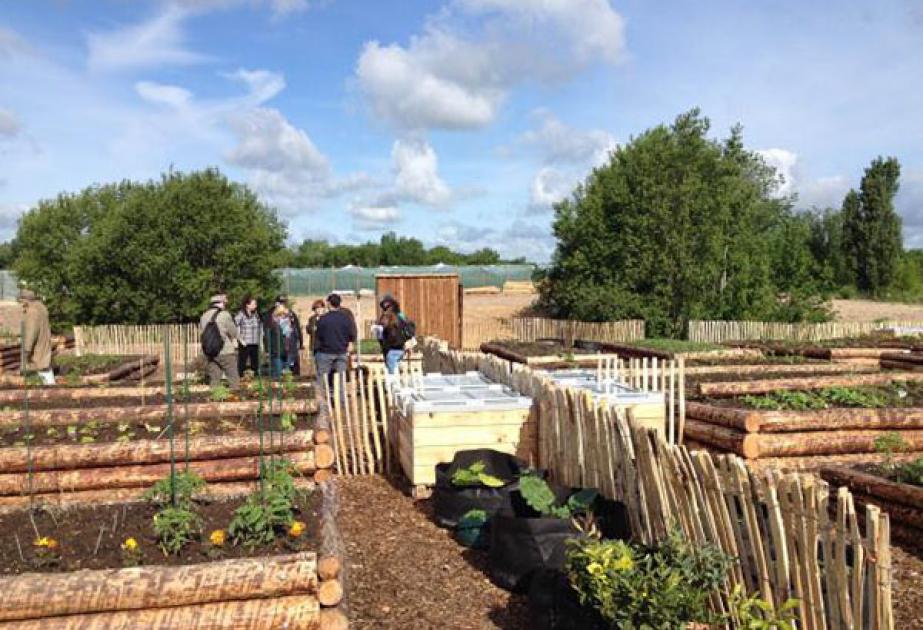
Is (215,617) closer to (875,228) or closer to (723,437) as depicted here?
(723,437)

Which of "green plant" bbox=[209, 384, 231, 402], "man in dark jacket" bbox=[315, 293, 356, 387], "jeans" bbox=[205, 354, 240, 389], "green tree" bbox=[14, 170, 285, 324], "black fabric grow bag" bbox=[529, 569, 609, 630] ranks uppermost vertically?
"green tree" bbox=[14, 170, 285, 324]

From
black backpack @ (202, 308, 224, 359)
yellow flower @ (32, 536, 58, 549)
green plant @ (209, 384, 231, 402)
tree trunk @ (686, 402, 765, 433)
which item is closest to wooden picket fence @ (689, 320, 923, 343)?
tree trunk @ (686, 402, 765, 433)

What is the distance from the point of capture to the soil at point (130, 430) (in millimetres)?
7180

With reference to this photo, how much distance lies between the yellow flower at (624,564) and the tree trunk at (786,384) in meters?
6.11

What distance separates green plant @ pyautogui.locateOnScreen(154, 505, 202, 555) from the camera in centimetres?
446

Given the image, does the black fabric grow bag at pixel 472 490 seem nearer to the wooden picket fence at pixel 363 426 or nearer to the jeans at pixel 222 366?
the wooden picket fence at pixel 363 426

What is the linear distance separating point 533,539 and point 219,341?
685 cm

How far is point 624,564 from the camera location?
405cm

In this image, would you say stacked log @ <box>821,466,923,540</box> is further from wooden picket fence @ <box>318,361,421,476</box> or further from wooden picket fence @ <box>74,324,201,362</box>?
wooden picket fence @ <box>74,324,201,362</box>

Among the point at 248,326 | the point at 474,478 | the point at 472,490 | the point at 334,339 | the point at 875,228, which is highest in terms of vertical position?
the point at 875,228

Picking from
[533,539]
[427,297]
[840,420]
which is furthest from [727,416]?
[427,297]

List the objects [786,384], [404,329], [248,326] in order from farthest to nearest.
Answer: [248,326]
[404,329]
[786,384]

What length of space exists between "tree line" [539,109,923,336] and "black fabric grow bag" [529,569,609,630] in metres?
25.8

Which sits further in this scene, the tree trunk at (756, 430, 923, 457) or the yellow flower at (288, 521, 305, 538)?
the tree trunk at (756, 430, 923, 457)
